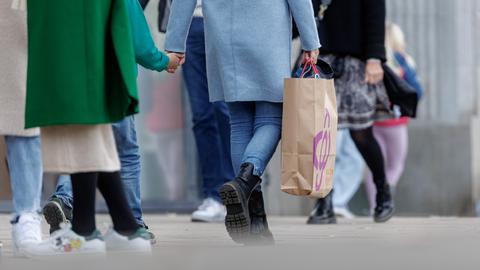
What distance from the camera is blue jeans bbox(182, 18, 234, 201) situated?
30.3 ft

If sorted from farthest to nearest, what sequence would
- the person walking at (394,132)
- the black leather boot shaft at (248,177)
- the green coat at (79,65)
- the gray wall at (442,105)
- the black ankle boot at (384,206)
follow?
1. the gray wall at (442,105)
2. the person walking at (394,132)
3. the black ankle boot at (384,206)
4. the black leather boot shaft at (248,177)
5. the green coat at (79,65)

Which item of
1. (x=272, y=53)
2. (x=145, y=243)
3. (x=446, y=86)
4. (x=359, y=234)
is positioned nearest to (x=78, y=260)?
(x=145, y=243)

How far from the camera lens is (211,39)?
7.30m

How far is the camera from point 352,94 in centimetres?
927

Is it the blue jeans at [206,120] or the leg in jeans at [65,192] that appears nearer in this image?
the leg in jeans at [65,192]

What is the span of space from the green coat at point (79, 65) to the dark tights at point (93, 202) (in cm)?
25

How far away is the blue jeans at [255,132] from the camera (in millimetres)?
7074

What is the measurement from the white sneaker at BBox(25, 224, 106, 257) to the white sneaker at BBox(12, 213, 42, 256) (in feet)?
0.66

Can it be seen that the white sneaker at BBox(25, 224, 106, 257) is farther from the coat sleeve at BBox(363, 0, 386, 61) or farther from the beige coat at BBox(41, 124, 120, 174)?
the coat sleeve at BBox(363, 0, 386, 61)

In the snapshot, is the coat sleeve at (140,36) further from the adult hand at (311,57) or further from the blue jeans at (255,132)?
the adult hand at (311,57)

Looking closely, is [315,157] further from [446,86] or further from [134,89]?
[446,86]

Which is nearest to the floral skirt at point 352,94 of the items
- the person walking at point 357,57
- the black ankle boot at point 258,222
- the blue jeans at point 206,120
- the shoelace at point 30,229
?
the person walking at point 357,57

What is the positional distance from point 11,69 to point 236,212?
1.25 meters

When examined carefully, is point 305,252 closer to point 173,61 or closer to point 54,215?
point 173,61
